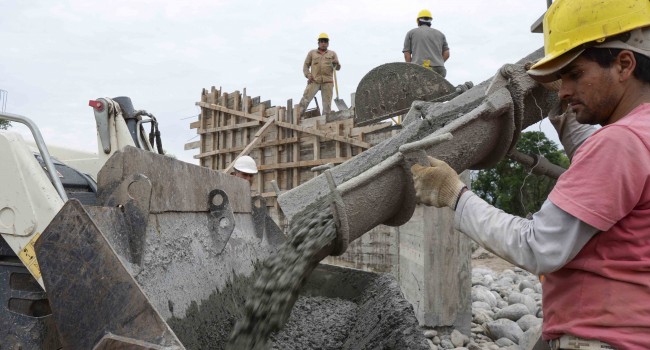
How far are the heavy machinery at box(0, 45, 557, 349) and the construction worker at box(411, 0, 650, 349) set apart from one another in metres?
0.58

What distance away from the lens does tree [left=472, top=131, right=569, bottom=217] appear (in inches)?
642

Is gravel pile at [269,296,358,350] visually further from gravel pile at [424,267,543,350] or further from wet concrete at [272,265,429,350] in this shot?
gravel pile at [424,267,543,350]

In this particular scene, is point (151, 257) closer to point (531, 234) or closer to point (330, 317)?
point (531, 234)

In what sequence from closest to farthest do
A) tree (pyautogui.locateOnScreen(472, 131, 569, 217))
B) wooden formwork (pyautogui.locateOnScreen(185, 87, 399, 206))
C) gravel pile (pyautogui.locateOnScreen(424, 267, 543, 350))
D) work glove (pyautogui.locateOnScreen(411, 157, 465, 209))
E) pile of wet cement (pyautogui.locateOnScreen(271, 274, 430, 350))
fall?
work glove (pyautogui.locateOnScreen(411, 157, 465, 209))
pile of wet cement (pyautogui.locateOnScreen(271, 274, 430, 350))
gravel pile (pyautogui.locateOnScreen(424, 267, 543, 350))
wooden formwork (pyautogui.locateOnScreen(185, 87, 399, 206))
tree (pyautogui.locateOnScreen(472, 131, 569, 217))

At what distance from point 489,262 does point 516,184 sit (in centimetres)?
663

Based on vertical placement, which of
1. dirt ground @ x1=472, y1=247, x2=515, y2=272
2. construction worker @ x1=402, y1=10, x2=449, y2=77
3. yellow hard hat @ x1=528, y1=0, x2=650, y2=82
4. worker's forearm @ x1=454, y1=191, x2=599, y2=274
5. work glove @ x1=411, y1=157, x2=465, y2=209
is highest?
construction worker @ x1=402, y1=10, x2=449, y2=77

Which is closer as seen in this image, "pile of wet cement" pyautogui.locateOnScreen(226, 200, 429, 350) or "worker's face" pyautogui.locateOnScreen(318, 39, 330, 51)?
"pile of wet cement" pyautogui.locateOnScreen(226, 200, 429, 350)

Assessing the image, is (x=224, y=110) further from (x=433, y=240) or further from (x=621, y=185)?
(x=621, y=185)

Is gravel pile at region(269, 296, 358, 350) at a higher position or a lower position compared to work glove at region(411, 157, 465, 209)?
lower

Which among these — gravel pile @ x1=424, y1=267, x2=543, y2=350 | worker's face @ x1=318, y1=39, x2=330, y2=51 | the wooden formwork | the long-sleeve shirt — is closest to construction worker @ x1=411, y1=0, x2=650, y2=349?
gravel pile @ x1=424, y1=267, x2=543, y2=350

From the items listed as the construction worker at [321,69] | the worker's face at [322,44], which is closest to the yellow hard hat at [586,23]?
the construction worker at [321,69]

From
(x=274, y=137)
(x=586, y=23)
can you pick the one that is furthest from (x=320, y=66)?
(x=586, y=23)

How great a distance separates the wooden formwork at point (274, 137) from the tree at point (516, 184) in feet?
21.4

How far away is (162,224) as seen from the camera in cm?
248
